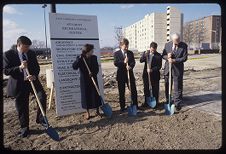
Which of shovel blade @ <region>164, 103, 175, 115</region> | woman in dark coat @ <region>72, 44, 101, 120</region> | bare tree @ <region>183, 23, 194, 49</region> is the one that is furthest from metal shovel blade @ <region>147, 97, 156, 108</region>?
bare tree @ <region>183, 23, 194, 49</region>

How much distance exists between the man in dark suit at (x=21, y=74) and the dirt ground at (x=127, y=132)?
490 millimetres

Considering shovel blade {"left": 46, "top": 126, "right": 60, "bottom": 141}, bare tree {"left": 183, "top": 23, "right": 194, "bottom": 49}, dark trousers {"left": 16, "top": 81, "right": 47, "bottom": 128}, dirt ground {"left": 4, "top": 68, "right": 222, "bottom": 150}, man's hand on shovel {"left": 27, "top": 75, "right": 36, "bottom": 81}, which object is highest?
bare tree {"left": 183, "top": 23, "right": 194, "bottom": 49}

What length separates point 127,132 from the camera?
479 centimetres

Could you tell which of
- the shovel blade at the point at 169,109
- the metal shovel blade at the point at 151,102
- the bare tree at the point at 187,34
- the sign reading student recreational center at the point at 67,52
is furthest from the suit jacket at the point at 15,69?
the bare tree at the point at 187,34

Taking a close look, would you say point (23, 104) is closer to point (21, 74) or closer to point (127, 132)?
point (21, 74)

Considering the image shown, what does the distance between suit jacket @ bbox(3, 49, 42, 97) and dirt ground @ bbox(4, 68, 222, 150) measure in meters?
0.90

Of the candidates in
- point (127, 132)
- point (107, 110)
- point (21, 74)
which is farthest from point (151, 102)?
point (21, 74)

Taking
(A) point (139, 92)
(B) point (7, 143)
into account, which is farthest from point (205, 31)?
(B) point (7, 143)

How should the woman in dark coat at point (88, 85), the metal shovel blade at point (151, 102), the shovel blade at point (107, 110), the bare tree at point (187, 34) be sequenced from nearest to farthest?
the woman in dark coat at point (88, 85) < the shovel blade at point (107, 110) < the metal shovel blade at point (151, 102) < the bare tree at point (187, 34)

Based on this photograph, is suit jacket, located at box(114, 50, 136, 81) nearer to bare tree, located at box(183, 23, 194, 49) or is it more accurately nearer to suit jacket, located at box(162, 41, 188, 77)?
suit jacket, located at box(162, 41, 188, 77)

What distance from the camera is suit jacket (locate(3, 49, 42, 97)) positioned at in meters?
4.46

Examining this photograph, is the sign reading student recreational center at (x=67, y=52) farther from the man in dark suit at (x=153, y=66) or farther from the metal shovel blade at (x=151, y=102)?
the metal shovel blade at (x=151, y=102)

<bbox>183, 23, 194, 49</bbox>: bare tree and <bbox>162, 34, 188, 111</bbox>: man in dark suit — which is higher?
<bbox>183, 23, 194, 49</bbox>: bare tree

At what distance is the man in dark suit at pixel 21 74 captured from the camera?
4500 millimetres
